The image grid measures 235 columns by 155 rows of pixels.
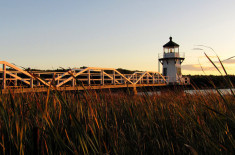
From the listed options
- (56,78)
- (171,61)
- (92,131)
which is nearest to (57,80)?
(56,78)

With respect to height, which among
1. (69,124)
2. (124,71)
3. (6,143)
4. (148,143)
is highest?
(124,71)

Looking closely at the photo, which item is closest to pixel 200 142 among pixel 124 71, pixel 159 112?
pixel 159 112

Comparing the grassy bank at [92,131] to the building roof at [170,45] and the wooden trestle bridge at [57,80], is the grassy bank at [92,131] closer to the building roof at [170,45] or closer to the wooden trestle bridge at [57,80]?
the wooden trestle bridge at [57,80]

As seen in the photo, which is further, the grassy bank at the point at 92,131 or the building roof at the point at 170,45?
the building roof at the point at 170,45

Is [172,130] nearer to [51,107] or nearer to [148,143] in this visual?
[148,143]

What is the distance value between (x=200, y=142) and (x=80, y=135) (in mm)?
1312

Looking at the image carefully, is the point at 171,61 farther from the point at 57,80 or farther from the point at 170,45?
the point at 57,80

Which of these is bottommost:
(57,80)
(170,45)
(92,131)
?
(92,131)

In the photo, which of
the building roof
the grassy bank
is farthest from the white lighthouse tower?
the grassy bank

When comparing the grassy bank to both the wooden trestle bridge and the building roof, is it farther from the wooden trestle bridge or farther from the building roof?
the building roof

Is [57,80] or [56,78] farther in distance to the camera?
[57,80]

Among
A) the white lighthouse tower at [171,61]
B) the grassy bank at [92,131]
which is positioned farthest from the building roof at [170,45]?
the grassy bank at [92,131]

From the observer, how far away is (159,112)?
3273 millimetres

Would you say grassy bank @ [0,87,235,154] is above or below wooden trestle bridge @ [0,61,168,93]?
below
